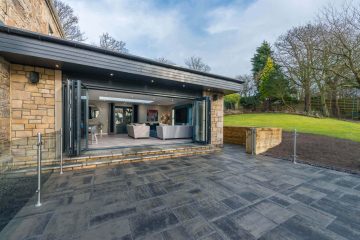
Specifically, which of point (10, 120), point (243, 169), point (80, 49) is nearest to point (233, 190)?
point (243, 169)

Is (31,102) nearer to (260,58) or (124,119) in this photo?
(124,119)

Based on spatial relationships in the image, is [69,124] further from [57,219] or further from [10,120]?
[57,219]

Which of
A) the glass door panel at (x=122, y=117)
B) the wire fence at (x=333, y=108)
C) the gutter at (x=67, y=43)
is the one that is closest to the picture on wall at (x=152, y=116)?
the glass door panel at (x=122, y=117)

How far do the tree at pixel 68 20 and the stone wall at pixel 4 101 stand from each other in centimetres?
1139

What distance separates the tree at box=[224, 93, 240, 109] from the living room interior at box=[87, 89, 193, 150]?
11903 mm

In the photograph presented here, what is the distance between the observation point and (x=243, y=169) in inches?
164

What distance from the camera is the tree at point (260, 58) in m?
22.0

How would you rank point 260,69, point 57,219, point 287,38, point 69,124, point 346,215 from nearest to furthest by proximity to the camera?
point 57,219, point 346,215, point 69,124, point 287,38, point 260,69

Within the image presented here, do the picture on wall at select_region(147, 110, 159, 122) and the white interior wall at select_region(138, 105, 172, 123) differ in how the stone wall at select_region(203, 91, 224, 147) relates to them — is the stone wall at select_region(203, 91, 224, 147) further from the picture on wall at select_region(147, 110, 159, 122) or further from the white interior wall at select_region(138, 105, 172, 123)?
the picture on wall at select_region(147, 110, 159, 122)

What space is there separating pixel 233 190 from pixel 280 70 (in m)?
20.9

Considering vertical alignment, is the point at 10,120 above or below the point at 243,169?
above

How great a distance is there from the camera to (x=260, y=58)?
22172 mm

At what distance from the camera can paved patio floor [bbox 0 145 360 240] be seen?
1759mm

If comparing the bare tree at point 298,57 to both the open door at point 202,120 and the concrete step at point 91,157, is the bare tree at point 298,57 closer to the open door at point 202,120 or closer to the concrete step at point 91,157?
the open door at point 202,120
